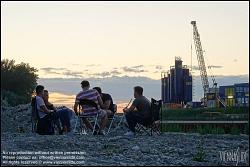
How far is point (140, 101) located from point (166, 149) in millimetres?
3229

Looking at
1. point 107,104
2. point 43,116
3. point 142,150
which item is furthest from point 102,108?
point 142,150

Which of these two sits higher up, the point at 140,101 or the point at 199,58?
the point at 199,58

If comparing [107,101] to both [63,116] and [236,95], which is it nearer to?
[63,116]

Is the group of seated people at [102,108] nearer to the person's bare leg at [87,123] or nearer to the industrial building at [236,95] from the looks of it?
the person's bare leg at [87,123]

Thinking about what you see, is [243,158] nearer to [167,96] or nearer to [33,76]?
[33,76]

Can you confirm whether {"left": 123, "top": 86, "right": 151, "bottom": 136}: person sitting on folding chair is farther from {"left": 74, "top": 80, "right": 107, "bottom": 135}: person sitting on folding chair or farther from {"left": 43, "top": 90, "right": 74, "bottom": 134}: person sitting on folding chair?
{"left": 43, "top": 90, "right": 74, "bottom": 134}: person sitting on folding chair

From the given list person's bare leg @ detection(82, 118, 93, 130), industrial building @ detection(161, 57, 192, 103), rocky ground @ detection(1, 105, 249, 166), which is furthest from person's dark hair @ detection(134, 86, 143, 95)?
industrial building @ detection(161, 57, 192, 103)

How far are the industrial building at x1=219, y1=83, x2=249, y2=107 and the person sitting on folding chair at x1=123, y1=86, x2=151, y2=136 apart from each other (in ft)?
307

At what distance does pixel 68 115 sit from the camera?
43.4 feet

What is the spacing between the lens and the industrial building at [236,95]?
345ft

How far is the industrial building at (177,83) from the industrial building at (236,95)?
9.82 metres

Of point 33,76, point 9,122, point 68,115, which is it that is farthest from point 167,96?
point 68,115

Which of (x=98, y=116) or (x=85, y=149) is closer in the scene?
(x=85, y=149)

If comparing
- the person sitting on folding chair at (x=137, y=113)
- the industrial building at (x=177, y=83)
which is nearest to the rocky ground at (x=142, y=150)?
the person sitting on folding chair at (x=137, y=113)
